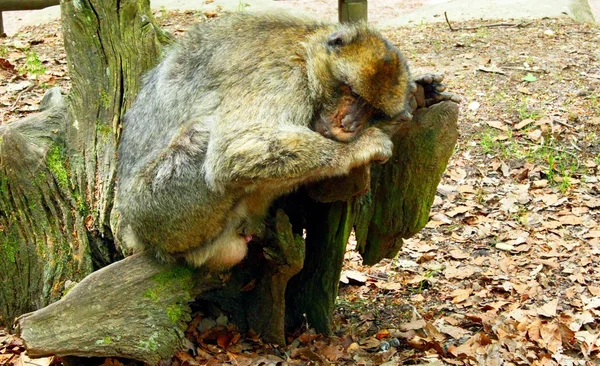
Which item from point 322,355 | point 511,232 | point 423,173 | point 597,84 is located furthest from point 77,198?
point 597,84

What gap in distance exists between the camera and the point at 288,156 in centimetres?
422

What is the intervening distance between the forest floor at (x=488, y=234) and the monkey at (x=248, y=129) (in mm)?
995

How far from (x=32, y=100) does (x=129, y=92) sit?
313 cm

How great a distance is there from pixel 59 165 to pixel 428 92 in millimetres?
2625

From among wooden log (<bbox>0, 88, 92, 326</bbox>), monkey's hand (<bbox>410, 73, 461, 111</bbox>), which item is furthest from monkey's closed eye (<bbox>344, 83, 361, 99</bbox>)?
wooden log (<bbox>0, 88, 92, 326</bbox>)

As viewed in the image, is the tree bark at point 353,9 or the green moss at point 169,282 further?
the tree bark at point 353,9

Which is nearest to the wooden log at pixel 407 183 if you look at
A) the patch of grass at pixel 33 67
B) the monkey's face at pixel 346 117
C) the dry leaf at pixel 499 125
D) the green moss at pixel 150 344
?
the monkey's face at pixel 346 117

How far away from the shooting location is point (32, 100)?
8.21m

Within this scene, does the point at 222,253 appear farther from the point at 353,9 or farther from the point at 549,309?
the point at 353,9

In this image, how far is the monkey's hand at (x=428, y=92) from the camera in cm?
461

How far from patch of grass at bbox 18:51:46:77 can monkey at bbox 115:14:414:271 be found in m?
4.52

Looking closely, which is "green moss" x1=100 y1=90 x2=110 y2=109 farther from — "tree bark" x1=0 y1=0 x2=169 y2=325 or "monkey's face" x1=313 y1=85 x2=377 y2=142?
"monkey's face" x1=313 y1=85 x2=377 y2=142

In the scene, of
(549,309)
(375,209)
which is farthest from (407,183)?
(549,309)

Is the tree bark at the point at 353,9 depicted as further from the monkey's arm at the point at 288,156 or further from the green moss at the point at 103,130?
the monkey's arm at the point at 288,156
